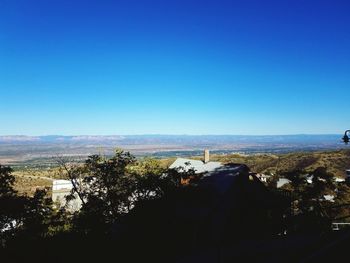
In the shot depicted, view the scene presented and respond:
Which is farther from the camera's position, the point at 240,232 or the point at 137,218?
the point at 240,232

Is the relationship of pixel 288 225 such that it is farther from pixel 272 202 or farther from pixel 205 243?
pixel 205 243

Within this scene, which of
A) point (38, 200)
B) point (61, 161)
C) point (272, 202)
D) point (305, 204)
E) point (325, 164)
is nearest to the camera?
point (38, 200)

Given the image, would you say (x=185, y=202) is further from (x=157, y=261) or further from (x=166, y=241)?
(x=157, y=261)

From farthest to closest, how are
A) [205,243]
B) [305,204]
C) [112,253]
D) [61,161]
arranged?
[305,204], [61,161], [205,243], [112,253]

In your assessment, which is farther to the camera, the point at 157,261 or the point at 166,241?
the point at 166,241

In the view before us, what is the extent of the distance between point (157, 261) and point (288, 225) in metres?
11.0

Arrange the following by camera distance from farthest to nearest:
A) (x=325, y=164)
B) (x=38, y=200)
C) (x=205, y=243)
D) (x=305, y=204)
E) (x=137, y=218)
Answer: (x=325, y=164), (x=305, y=204), (x=205, y=243), (x=137, y=218), (x=38, y=200)

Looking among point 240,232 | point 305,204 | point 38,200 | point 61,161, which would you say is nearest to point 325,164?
point 305,204

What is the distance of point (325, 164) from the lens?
276 ft

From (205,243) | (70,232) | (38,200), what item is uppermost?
(38,200)

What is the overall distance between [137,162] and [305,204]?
567 inches

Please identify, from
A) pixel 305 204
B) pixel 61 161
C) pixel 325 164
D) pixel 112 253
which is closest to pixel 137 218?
pixel 112 253

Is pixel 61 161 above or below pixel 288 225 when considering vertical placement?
above

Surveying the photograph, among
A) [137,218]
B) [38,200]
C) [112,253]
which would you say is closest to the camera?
[38,200]
